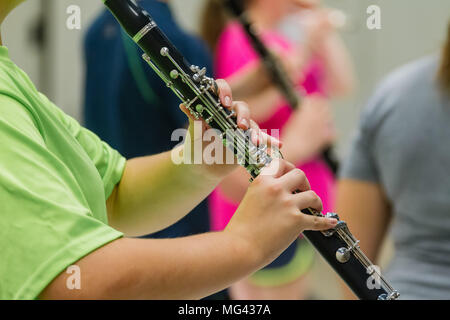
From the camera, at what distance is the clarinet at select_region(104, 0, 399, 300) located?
0.64 metres

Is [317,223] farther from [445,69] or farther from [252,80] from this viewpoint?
[252,80]

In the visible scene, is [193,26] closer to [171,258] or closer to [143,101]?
[143,101]

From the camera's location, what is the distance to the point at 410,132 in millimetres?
1000

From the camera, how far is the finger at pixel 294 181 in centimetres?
58

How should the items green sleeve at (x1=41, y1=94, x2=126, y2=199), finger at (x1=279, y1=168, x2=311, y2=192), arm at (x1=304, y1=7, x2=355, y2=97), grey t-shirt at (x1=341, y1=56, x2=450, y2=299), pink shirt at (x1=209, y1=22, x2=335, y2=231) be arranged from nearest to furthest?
finger at (x1=279, y1=168, x2=311, y2=192) → green sleeve at (x1=41, y1=94, x2=126, y2=199) → grey t-shirt at (x1=341, y1=56, x2=450, y2=299) → pink shirt at (x1=209, y1=22, x2=335, y2=231) → arm at (x1=304, y1=7, x2=355, y2=97)

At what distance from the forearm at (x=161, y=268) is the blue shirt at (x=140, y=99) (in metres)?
0.36

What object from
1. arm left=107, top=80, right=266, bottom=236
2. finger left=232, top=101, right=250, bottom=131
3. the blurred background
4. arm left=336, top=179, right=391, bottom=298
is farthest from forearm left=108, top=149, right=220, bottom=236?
the blurred background

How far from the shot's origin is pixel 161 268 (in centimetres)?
51

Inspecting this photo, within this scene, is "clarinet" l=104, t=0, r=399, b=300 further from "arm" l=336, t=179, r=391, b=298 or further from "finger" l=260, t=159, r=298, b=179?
"arm" l=336, t=179, r=391, b=298

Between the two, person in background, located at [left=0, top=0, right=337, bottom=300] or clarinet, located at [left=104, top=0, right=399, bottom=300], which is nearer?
person in background, located at [left=0, top=0, right=337, bottom=300]

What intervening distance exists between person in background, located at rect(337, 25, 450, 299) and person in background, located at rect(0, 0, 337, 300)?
39cm

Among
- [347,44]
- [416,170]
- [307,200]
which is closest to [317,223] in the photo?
[307,200]

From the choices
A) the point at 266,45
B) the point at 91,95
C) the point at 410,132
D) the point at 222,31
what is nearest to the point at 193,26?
the point at 222,31

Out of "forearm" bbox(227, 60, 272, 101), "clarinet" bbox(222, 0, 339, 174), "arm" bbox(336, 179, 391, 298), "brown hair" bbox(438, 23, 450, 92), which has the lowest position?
"arm" bbox(336, 179, 391, 298)
